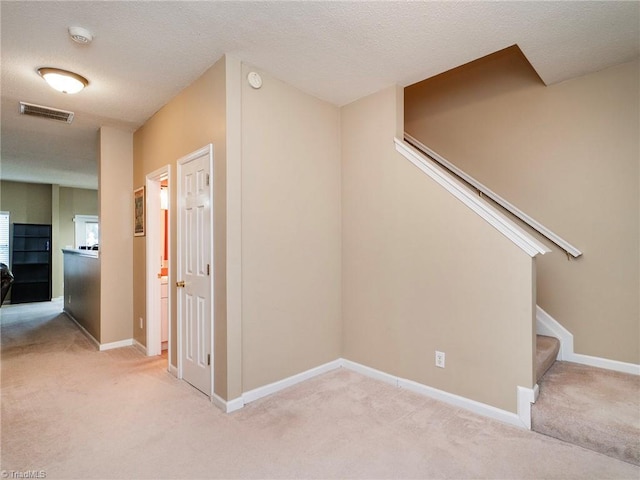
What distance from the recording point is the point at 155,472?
1.81m

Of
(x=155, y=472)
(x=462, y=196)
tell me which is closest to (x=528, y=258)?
(x=462, y=196)

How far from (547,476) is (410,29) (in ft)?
8.94

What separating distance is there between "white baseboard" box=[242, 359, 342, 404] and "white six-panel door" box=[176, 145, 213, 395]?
13.6 inches

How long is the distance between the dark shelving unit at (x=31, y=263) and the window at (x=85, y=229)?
54 cm

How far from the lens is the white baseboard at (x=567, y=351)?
2627mm

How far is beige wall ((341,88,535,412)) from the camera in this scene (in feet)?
7.57

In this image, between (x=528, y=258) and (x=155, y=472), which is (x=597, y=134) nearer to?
(x=528, y=258)

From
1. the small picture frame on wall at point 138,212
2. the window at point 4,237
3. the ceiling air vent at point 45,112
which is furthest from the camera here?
the window at point 4,237

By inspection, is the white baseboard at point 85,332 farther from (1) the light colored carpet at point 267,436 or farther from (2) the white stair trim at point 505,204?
(2) the white stair trim at point 505,204

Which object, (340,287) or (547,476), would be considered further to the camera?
(340,287)

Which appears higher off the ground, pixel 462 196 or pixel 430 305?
pixel 462 196

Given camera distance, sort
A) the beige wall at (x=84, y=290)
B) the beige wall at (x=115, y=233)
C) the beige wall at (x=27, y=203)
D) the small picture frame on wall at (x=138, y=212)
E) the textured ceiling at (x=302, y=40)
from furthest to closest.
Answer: the beige wall at (x=27, y=203)
the beige wall at (x=84, y=290)
the beige wall at (x=115, y=233)
the small picture frame on wall at (x=138, y=212)
the textured ceiling at (x=302, y=40)

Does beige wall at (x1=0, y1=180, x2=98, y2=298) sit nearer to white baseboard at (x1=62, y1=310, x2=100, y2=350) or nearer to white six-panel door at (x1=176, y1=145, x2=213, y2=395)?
white baseboard at (x1=62, y1=310, x2=100, y2=350)

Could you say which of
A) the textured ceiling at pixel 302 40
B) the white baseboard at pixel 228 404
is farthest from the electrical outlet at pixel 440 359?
the textured ceiling at pixel 302 40
